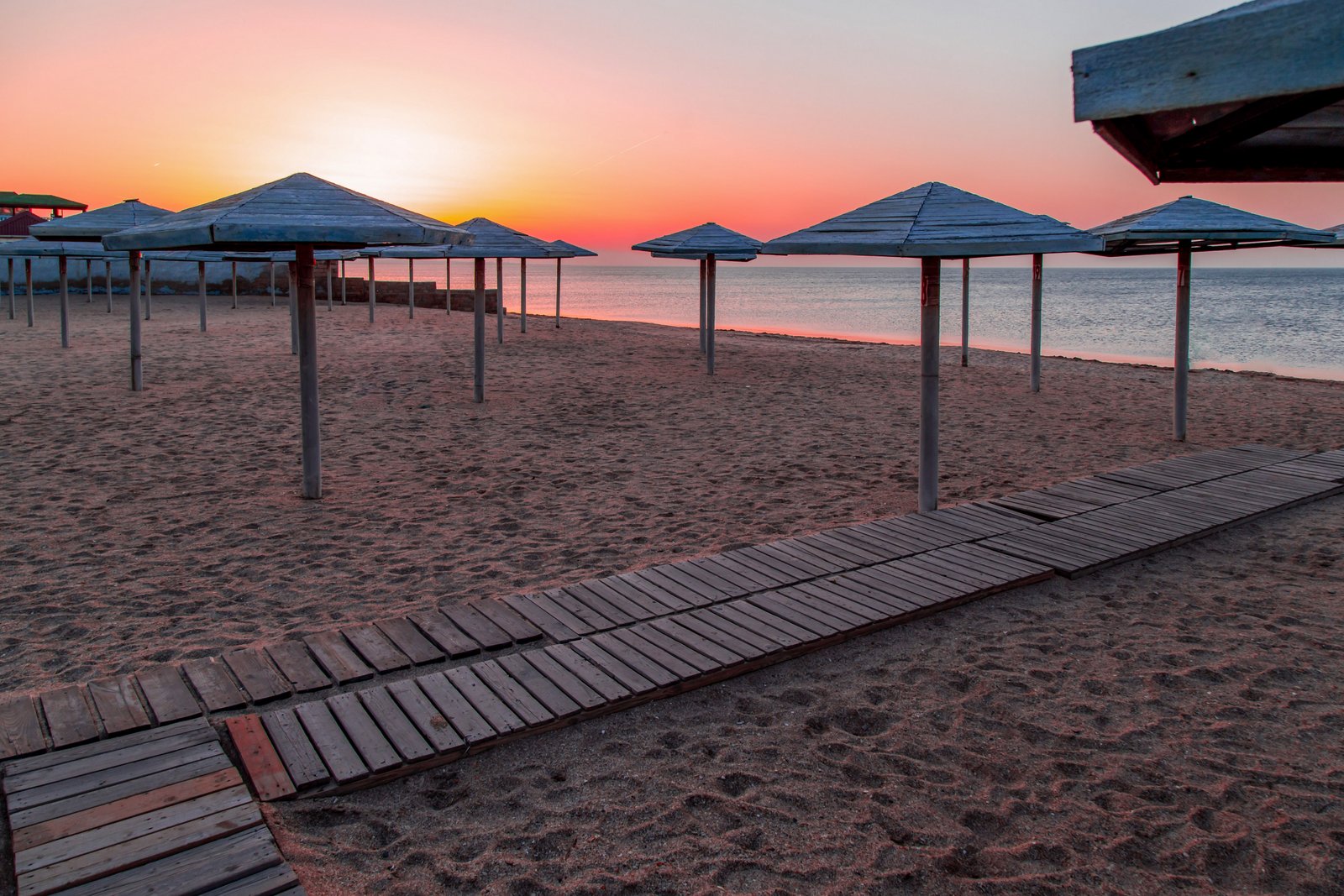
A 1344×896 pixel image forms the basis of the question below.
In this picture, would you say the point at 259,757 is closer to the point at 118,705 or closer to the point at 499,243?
the point at 118,705

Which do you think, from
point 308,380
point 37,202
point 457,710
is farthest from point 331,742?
point 37,202

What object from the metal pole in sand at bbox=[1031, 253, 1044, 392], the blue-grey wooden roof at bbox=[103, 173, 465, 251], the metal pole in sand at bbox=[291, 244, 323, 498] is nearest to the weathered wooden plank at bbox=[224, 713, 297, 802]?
the blue-grey wooden roof at bbox=[103, 173, 465, 251]

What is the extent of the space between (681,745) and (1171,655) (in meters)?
2.20

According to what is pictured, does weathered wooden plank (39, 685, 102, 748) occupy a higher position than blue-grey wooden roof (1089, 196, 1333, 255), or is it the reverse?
blue-grey wooden roof (1089, 196, 1333, 255)

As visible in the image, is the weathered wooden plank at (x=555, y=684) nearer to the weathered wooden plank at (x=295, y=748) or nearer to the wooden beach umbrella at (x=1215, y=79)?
the weathered wooden plank at (x=295, y=748)

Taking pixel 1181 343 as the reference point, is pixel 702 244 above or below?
above

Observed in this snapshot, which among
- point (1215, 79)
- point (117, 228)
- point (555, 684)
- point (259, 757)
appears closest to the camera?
point (1215, 79)

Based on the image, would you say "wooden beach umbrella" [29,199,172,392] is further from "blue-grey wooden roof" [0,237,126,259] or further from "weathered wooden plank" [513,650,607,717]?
"weathered wooden plank" [513,650,607,717]

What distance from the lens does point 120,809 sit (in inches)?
102

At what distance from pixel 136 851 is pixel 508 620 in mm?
1778

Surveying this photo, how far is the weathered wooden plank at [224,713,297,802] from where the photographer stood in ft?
9.12

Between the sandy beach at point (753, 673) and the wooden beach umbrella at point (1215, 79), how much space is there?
189cm

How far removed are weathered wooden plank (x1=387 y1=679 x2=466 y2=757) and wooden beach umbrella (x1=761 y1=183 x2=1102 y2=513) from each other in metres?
3.29

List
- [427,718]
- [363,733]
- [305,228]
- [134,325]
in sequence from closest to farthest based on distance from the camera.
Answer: [363,733] < [427,718] < [305,228] < [134,325]
